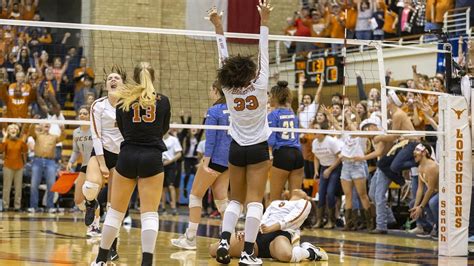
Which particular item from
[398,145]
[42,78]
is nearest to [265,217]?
[398,145]

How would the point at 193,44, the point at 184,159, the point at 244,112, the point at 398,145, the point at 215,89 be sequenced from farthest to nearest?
the point at 193,44, the point at 184,159, the point at 398,145, the point at 215,89, the point at 244,112

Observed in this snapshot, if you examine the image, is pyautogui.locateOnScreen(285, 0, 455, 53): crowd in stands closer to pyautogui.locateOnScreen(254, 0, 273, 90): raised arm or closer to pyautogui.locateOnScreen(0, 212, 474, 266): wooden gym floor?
pyautogui.locateOnScreen(0, 212, 474, 266): wooden gym floor

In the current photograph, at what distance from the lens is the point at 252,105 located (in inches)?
390

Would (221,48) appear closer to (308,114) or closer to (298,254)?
(298,254)

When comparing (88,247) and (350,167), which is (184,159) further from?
(88,247)

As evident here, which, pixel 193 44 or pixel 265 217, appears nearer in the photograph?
pixel 265 217

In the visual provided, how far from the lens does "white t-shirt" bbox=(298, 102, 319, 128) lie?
18484 mm

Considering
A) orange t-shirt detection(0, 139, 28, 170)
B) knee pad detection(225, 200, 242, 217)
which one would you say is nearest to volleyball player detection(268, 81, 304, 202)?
knee pad detection(225, 200, 242, 217)

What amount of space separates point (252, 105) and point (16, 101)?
579 inches

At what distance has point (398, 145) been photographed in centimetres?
1739

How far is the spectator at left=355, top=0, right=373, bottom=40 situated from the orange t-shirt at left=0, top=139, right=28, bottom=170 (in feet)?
30.5

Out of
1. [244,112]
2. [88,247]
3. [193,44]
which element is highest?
[193,44]

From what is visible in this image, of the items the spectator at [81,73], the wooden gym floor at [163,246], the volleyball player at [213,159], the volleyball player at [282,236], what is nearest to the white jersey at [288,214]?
the volleyball player at [282,236]

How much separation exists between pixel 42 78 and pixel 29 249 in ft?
47.0
